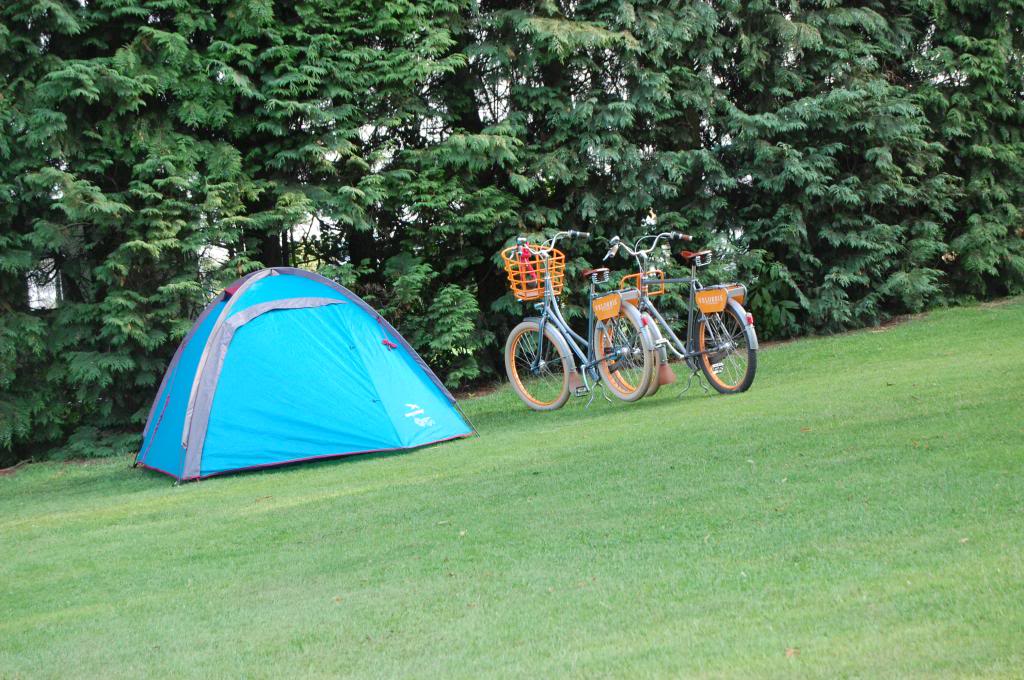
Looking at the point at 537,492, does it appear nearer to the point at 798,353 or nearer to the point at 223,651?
the point at 223,651

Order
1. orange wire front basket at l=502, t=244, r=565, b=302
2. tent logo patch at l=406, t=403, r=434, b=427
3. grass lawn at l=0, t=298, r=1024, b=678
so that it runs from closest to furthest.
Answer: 1. grass lawn at l=0, t=298, r=1024, b=678
2. tent logo patch at l=406, t=403, r=434, b=427
3. orange wire front basket at l=502, t=244, r=565, b=302

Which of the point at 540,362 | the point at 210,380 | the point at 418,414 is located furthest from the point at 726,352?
the point at 210,380

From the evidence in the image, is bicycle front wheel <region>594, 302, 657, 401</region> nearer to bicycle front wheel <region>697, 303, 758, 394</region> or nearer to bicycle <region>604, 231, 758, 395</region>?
bicycle <region>604, 231, 758, 395</region>

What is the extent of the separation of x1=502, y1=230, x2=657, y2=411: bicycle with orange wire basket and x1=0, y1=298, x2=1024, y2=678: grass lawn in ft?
3.06

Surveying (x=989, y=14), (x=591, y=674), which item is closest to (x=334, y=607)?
(x=591, y=674)

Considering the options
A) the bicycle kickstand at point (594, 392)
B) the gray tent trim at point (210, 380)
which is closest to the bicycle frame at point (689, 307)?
the bicycle kickstand at point (594, 392)

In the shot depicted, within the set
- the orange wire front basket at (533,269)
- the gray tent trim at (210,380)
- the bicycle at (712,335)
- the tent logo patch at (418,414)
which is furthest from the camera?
the orange wire front basket at (533,269)

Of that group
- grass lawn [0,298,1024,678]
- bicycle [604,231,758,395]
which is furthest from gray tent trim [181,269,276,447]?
bicycle [604,231,758,395]

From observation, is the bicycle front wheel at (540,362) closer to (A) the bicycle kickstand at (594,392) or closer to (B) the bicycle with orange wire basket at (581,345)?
(B) the bicycle with orange wire basket at (581,345)

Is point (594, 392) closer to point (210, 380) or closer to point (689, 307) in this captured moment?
point (689, 307)

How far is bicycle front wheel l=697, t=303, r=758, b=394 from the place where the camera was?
7.55 m

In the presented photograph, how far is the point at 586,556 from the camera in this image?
3.90 m

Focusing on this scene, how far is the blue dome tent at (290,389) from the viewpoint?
6.98 metres

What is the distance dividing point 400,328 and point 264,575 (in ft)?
20.4
